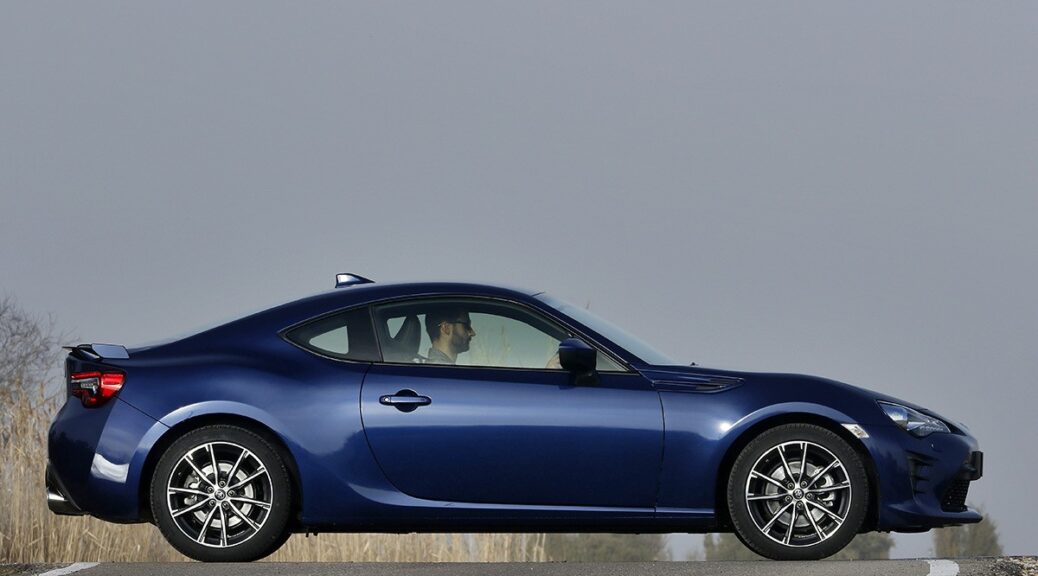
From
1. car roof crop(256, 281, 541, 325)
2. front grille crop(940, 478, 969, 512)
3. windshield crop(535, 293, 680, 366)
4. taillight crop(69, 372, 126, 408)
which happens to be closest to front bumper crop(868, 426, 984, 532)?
front grille crop(940, 478, 969, 512)

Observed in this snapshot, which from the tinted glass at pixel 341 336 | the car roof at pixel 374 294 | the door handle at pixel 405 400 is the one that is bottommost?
the door handle at pixel 405 400

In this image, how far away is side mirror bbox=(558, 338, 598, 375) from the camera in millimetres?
8328

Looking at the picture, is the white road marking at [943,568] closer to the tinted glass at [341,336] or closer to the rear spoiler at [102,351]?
the tinted glass at [341,336]

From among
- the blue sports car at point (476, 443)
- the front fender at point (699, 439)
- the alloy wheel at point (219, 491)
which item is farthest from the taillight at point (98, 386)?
the front fender at point (699, 439)

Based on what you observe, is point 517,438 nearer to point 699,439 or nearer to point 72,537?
point 699,439

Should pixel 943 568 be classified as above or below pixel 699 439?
below

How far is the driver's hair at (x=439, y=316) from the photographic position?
8.70 meters

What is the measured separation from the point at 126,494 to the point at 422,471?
5.28 feet

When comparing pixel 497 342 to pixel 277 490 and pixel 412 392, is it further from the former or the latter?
pixel 277 490

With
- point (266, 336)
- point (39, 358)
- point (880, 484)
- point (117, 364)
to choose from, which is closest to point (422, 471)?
point (266, 336)

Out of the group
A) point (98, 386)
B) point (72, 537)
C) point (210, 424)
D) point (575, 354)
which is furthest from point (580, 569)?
point (72, 537)

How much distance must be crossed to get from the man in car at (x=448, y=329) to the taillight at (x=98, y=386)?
5.57 ft

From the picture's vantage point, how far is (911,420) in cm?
874

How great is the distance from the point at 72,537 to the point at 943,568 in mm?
6818
